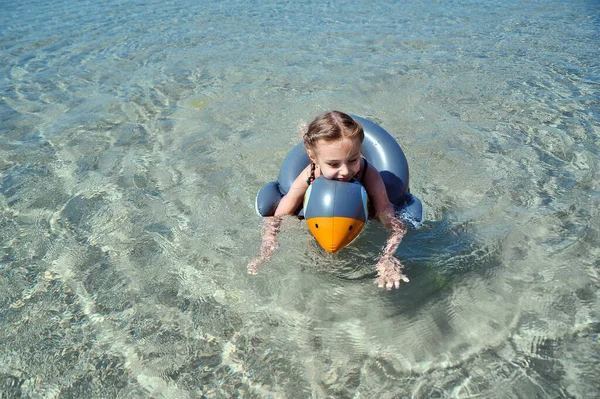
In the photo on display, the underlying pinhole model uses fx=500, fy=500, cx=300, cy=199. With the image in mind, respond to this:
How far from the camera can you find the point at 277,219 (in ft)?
11.9

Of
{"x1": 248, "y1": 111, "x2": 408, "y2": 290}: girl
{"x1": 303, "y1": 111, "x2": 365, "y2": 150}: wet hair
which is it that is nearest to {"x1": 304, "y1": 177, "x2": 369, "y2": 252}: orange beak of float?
{"x1": 248, "y1": 111, "x2": 408, "y2": 290}: girl

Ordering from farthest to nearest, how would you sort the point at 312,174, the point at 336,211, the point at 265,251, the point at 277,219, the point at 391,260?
the point at 277,219, the point at 265,251, the point at 312,174, the point at 391,260, the point at 336,211

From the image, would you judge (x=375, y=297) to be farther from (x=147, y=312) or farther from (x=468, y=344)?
(x=147, y=312)

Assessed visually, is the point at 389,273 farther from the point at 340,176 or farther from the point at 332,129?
the point at 332,129

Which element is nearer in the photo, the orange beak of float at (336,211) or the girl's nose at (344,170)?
the orange beak of float at (336,211)

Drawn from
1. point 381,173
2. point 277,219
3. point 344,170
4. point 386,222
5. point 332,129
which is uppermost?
point 332,129

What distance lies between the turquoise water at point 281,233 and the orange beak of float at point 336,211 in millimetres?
409

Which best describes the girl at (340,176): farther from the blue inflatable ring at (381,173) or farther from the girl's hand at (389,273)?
the blue inflatable ring at (381,173)

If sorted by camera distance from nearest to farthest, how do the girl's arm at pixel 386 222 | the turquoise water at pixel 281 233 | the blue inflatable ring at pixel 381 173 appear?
1. the turquoise water at pixel 281 233
2. the girl's arm at pixel 386 222
3. the blue inflatable ring at pixel 381 173

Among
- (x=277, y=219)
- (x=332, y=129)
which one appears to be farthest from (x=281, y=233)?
(x=332, y=129)

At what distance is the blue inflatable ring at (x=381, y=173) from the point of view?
139 inches

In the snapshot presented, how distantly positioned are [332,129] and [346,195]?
40 cm

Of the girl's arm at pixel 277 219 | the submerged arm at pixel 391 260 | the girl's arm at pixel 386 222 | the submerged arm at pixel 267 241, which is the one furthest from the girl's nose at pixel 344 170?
the submerged arm at pixel 267 241

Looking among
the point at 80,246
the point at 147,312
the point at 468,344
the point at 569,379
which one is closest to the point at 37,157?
the point at 80,246
